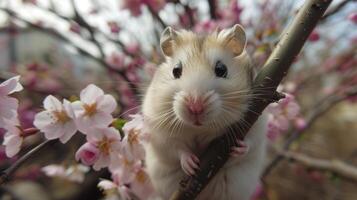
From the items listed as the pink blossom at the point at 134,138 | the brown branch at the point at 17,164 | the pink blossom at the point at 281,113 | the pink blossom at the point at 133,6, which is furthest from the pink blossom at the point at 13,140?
the pink blossom at the point at 133,6

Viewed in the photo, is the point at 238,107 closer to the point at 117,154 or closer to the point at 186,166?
the point at 186,166

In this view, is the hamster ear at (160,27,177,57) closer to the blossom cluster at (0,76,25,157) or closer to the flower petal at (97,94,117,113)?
the flower petal at (97,94,117,113)

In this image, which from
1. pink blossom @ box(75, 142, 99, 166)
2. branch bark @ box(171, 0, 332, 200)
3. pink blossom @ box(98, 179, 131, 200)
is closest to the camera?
branch bark @ box(171, 0, 332, 200)

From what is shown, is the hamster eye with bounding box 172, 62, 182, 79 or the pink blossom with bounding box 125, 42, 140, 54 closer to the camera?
the hamster eye with bounding box 172, 62, 182, 79

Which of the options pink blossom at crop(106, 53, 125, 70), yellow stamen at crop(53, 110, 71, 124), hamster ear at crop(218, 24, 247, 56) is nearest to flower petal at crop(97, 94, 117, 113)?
yellow stamen at crop(53, 110, 71, 124)

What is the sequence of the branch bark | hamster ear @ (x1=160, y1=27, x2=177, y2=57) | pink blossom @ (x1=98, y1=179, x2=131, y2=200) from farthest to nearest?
1. pink blossom @ (x1=98, y1=179, x2=131, y2=200)
2. hamster ear @ (x1=160, y1=27, x2=177, y2=57)
3. the branch bark

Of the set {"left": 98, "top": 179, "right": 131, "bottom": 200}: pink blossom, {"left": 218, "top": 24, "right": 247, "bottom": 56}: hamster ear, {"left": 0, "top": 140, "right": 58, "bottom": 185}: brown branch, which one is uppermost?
{"left": 218, "top": 24, "right": 247, "bottom": 56}: hamster ear

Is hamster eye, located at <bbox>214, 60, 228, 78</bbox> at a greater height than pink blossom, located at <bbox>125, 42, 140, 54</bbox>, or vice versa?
pink blossom, located at <bbox>125, 42, 140, 54</bbox>
